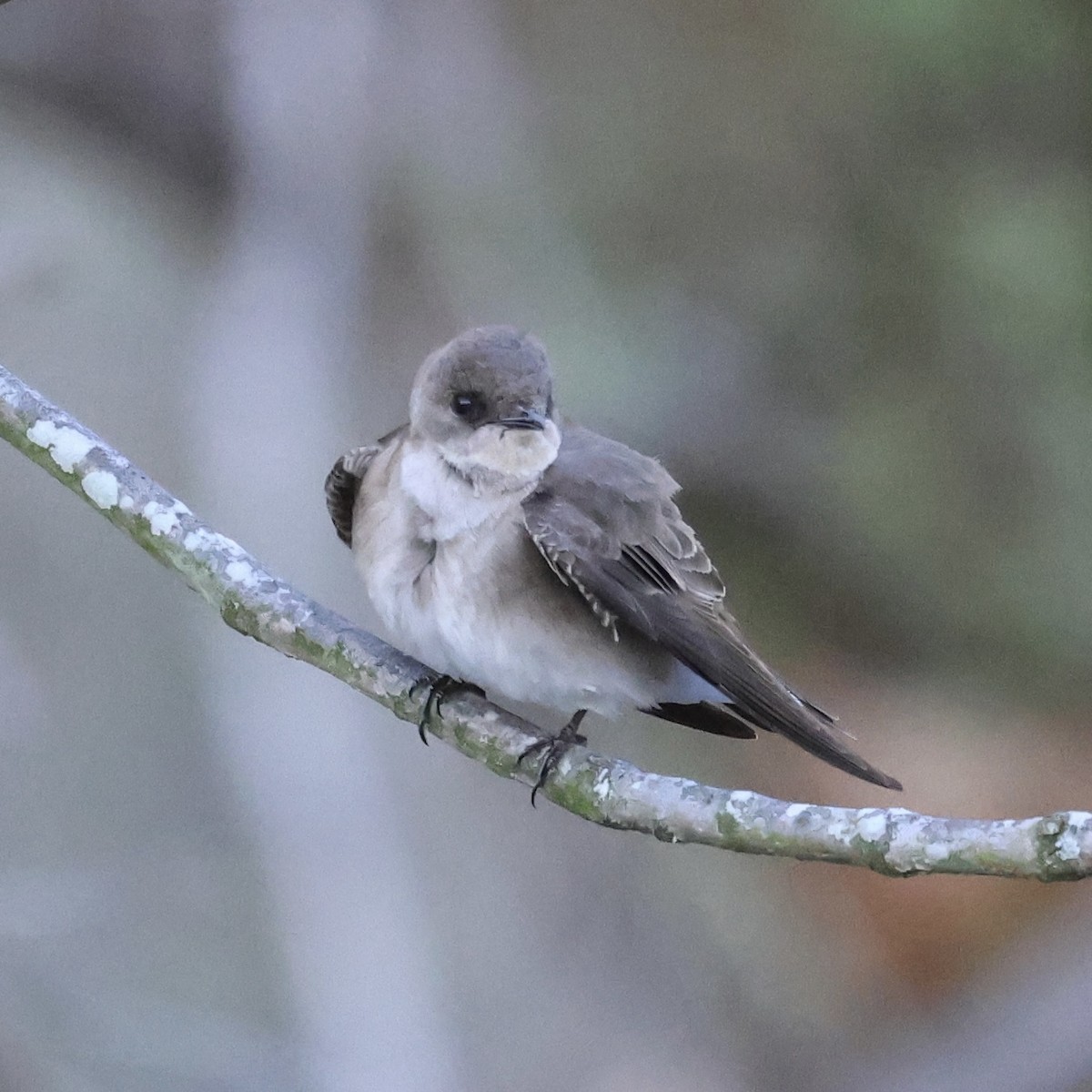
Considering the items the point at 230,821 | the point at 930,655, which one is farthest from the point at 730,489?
the point at 230,821

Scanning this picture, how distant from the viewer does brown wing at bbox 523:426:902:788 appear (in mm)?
1125

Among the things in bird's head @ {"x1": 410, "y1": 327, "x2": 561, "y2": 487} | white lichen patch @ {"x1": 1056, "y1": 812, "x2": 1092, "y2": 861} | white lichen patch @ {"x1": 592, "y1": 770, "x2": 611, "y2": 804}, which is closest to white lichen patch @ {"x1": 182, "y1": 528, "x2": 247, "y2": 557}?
bird's head @ {"x1": 410, "y1": 327, "x2": 561, "y2": 487}

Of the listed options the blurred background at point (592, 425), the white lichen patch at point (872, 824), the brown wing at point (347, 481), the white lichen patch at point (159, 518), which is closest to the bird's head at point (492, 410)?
the brown wing at point (347, 481)

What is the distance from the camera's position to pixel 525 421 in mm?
1187

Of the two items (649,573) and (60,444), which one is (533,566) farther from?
(60,444)

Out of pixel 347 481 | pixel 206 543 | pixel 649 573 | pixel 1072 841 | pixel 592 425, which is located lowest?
pixel 1072 841

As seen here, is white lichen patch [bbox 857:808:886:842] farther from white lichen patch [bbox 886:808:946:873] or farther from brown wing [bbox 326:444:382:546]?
brown wing [bbox 326:444:382:546]

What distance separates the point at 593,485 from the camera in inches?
48.4

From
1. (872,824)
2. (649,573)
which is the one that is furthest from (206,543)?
(872,824)

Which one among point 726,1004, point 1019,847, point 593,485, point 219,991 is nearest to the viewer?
point 1019,847

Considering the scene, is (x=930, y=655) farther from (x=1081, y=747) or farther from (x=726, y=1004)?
(x=726, y=1004)

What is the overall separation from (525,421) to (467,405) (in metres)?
0.06

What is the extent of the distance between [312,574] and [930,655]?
1.08 meters

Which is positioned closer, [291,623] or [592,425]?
[291,623]
